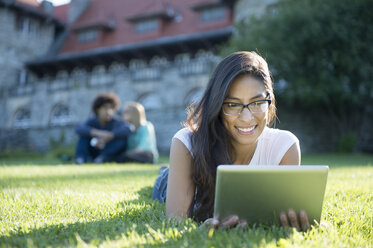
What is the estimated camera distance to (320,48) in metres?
14.7

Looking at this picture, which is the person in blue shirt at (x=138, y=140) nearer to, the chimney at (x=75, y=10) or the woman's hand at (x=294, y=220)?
the woman's hand at (x=294, y=220)

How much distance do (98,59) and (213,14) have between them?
8.17 metres

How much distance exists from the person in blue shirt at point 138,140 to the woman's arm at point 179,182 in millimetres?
5698

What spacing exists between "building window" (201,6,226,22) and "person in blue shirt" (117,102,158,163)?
15.4 meters

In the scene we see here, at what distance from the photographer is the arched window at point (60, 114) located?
77.9ft

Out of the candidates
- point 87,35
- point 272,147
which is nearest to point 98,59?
point 87,35

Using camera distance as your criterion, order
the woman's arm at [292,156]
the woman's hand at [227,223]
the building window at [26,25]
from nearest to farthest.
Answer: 1. the woman's hand at [227,223]
2. the woman's arm at [292,156]
3. the building window at [26,25]

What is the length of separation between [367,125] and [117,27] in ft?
55.7

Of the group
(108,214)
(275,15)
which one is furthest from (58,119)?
(108,214)

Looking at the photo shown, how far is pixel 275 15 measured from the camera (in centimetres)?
1562

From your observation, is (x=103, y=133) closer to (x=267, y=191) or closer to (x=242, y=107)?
(x=242, y=107)

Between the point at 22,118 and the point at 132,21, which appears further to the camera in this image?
the point at 22,118

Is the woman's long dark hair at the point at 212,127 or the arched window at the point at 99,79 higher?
the arched window at the point at 99,79

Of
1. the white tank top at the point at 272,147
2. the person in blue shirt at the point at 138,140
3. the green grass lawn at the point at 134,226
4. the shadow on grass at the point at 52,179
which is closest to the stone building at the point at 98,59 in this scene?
the person in blue shirt at the point at 138,140
